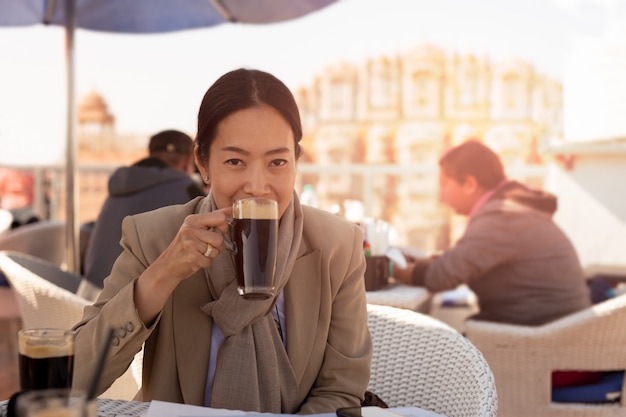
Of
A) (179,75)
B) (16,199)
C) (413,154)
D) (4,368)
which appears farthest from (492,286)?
(179,75)

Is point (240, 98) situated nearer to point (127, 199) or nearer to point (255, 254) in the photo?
point (255, 254)

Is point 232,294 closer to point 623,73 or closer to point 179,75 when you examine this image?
point 623,73

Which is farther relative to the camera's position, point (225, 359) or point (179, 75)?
point (179, 75)

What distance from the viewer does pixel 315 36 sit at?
164ft

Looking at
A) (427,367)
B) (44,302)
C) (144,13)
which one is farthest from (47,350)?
(144,13)

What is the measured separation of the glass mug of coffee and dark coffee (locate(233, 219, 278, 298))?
12.2 inches

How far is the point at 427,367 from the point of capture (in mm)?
1561

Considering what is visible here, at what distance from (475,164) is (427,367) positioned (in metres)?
1.84

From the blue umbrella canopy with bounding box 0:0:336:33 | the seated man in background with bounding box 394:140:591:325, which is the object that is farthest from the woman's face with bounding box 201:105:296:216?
the blue umbrella canopy with bounding box 0:0:336:33

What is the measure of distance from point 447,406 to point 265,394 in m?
0.37

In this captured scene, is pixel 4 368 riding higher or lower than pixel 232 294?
lower

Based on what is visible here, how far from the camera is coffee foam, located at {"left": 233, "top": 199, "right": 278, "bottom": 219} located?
3.96 ft

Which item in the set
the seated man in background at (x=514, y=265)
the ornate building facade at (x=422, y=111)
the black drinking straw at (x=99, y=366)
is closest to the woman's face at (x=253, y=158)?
the black drinking straw at (x=99, y=366)

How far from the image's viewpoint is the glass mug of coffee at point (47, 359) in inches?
Result: 38.4
